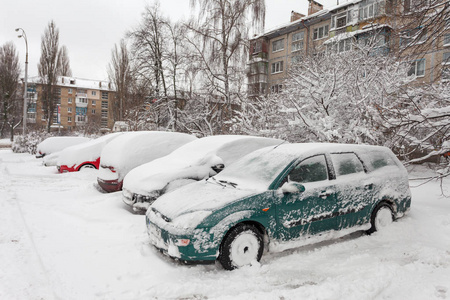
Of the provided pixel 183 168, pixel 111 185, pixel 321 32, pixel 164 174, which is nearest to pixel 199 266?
pixel 164 174

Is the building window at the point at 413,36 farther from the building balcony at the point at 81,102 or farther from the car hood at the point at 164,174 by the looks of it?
the building balcony at the point at 81,102

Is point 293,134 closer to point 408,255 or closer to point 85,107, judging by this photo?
point 408,255

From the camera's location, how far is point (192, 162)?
634 cm

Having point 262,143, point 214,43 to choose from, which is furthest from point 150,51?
point 262,143

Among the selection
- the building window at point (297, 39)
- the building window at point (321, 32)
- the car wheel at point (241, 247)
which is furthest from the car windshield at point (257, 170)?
the building window at point (297, 39)

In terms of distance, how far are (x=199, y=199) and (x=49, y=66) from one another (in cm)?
3574

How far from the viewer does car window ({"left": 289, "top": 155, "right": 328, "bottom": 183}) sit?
416 cm

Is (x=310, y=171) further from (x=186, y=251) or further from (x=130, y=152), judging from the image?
(x=130, y=152)

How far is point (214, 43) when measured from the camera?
17984 millimetres

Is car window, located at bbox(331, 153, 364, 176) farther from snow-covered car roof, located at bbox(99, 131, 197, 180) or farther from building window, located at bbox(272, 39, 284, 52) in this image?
building window, located at bbox(272, 39, 284, 52)

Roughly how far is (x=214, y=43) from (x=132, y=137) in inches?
460

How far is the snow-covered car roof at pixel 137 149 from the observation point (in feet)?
24.6

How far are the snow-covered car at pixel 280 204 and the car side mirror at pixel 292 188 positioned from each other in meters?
0.01

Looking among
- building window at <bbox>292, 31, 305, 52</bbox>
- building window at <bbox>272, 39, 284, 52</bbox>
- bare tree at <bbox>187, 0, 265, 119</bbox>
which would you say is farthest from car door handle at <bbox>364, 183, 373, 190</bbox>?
building window at <bbox>272, 39, 284, 52</bbox>
